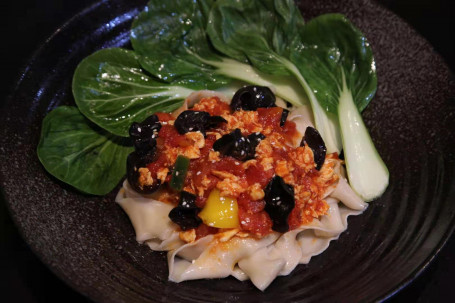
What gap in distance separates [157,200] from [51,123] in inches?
42.8

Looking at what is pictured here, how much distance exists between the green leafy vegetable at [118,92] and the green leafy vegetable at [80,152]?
14 centimetres

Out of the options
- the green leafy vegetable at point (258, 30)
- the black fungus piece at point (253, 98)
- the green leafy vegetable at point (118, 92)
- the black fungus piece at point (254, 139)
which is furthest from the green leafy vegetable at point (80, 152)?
the green leafy vegetable at point (258, 30)

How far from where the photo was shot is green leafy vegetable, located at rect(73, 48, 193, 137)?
4.61m

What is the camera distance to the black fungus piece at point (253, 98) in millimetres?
4418

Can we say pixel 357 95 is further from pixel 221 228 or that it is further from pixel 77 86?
pixel 77 86

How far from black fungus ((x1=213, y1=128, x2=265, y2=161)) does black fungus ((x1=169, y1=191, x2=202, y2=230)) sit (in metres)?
0.41

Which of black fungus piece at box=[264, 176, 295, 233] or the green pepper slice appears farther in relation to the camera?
the green pepper slice

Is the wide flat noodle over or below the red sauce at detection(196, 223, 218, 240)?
below

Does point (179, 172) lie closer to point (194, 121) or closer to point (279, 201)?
point (194, 121)

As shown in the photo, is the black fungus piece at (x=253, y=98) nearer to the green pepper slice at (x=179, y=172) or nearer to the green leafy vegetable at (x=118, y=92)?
the green leafy vegetable at (x=118, y=92)

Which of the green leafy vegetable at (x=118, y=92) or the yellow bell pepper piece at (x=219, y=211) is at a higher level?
the green leafy vegetable at (x=118, y=92)

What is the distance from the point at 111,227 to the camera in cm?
424

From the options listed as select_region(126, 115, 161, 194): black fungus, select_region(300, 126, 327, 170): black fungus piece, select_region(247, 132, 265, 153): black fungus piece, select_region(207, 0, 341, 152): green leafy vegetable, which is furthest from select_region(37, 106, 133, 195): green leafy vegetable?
select_region(300, 126, 327, 170): black fungus piece

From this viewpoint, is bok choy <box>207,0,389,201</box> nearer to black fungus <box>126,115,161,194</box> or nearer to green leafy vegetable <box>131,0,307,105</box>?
green leafy vegetable <box>131,0,307,105</box>
